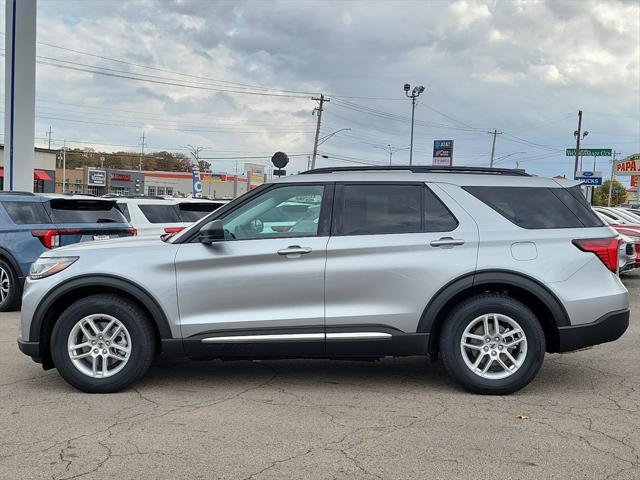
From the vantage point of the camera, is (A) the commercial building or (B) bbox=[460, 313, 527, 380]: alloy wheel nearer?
(B) bbox=[460, 313, 527, 380]: alloy wheel

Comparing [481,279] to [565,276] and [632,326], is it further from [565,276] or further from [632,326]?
[632,326]

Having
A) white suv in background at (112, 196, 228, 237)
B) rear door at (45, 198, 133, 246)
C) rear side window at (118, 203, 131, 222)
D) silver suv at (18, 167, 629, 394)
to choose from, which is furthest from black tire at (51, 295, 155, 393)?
rear side window at (118, 203, 131, 222)

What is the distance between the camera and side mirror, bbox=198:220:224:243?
479 centimetres

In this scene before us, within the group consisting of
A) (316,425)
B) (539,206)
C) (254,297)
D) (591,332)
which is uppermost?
(539,206)

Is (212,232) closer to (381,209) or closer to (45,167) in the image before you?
(381,209)

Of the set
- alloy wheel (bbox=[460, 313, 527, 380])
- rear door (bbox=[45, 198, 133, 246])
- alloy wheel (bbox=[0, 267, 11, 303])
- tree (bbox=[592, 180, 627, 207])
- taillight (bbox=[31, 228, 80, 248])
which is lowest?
alloy wheel (bbox=[0, 267, 11, 303])

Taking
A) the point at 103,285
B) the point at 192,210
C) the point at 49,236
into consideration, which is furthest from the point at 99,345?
the point at 192,210

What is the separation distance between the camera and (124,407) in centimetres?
462

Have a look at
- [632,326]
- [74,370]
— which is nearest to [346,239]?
[74,370]

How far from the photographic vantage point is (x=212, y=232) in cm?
480

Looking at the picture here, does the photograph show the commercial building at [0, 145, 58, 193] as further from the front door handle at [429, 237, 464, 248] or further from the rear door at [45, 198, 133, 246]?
the front door handle at [429, 237, 464, 248]

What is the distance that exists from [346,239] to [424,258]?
0.64m

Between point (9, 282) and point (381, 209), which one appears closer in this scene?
point (381, 209)

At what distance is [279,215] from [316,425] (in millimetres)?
1725
